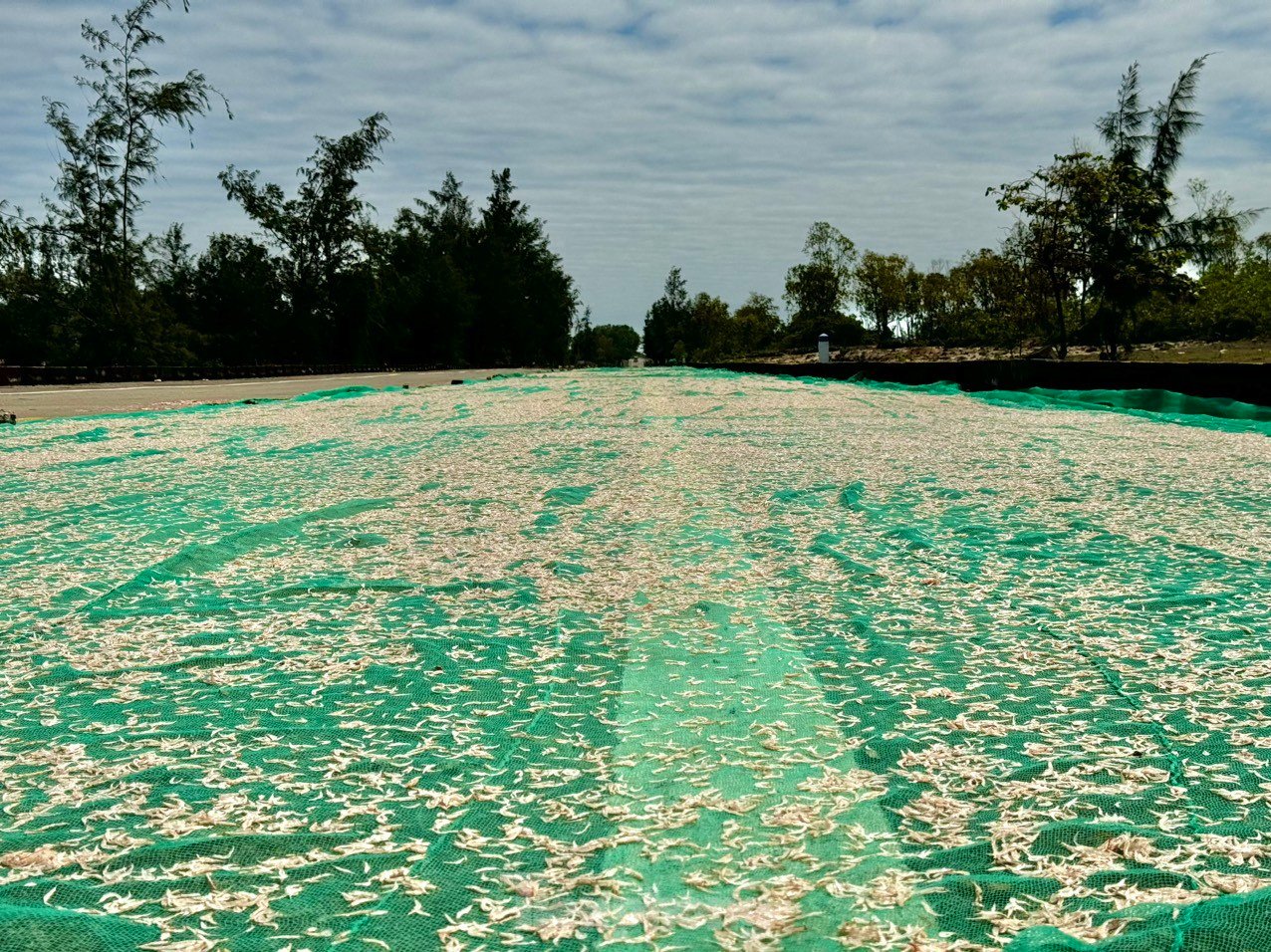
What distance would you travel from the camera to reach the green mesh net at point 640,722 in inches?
36.1

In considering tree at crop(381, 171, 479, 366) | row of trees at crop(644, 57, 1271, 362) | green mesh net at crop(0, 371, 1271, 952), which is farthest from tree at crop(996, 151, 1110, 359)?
tree at crop(381, 171, 479, 366)

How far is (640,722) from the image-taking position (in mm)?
1340

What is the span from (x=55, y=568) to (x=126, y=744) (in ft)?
3.77

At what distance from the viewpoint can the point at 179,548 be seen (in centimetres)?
234

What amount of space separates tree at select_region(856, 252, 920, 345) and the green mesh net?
29681 millimetres

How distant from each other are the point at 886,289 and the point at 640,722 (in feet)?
104

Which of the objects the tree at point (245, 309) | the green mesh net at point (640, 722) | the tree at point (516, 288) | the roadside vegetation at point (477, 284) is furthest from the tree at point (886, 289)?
Answer: the green mesh net at point (640, 722)

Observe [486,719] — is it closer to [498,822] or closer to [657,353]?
[498,822]

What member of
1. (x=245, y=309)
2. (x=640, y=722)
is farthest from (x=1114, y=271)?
(x=245, y=309)

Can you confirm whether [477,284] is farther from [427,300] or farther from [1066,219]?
[1066,219]

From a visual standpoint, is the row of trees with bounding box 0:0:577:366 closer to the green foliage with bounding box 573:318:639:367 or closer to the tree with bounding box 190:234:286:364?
the tree with bounding box 190:234:286:364

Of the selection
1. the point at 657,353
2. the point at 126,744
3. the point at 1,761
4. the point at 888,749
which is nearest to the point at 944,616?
the point at 888,749

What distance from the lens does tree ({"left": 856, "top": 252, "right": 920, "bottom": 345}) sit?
31255 millimetres

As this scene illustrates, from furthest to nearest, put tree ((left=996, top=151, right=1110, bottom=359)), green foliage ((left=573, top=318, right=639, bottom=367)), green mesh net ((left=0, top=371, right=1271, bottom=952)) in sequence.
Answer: green foliage ((left=573, top=318, right=639, bottom=367))
tree ((left=996, top=151, right=1110, bottom=359))
green mesh net ((left=0, top=371, right=1271, bottom=952))
